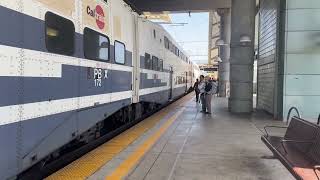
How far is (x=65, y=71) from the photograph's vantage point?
643 centimetres

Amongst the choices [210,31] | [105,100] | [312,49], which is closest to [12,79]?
[105,100]

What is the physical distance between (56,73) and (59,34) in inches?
22.9

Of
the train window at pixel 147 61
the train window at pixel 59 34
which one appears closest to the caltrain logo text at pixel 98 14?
the train window at pixel 59 34

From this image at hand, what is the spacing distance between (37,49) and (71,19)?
1323mm

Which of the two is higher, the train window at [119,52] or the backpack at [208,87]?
the train window at [119,52]

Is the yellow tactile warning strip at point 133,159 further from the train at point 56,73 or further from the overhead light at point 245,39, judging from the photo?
the overhead light at point 245,39

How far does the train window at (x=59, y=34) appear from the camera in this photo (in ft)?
19.3

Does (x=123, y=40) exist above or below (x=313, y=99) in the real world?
above

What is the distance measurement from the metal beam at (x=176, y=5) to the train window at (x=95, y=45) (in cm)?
1829

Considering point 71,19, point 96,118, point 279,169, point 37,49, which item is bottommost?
point 279,169

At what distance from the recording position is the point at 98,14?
813 centimetres

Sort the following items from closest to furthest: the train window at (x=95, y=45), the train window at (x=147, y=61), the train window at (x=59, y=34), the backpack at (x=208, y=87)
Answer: the train window at (x=59, y=34)
the train window at (x=95, y=45)
the train window at (x=147, y=61)
the backpack at (x=208, y=87)

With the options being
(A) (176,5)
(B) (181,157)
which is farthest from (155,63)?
(A) (176,5)

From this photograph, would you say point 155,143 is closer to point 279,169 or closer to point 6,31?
point 279,169
